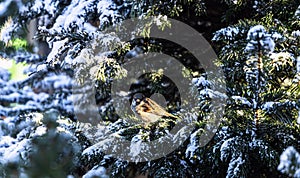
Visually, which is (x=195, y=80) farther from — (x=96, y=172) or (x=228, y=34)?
(x=96, y=172)

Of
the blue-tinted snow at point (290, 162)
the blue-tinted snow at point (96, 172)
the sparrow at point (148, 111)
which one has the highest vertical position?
the sparrow at point (148, 111)

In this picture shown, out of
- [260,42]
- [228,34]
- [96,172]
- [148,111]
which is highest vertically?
[228,34]

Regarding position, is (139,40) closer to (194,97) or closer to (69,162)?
(194,97)

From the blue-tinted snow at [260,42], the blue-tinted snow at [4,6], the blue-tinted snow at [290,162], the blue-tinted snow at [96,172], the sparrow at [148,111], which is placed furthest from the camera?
the blue-tinted snow at [4,6]

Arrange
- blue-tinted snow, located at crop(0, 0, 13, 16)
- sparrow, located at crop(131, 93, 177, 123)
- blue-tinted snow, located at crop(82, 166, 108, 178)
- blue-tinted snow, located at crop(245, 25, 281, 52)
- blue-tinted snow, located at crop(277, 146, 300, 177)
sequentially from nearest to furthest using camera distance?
blue-tinted snow, located at crop(277, 146, 300, 177) < blue-tinted snow, located at crop(245, 25, 281, 52) < blue-tinted snow, located at crop(82, 166, 108, 178) < sparrow, located at crop(131, 93, 177, 123) < blue-tinted snow, located at crop(0, 0, 13, 16)

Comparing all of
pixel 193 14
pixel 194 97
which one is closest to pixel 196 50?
pixel 193 14

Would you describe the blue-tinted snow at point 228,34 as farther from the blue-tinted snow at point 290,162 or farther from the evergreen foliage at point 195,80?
the blue-tinted snow at point 290,162

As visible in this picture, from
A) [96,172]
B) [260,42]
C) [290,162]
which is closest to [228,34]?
[260,42]

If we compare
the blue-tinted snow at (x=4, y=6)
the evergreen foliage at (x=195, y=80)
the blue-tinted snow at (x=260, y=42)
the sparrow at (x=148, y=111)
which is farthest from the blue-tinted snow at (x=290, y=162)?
the blue-tinted snow at (x=4, y=6)

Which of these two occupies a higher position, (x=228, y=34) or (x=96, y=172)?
(x=228, y=34)

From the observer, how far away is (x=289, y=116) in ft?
6.15

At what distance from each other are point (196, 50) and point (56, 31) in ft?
2.45

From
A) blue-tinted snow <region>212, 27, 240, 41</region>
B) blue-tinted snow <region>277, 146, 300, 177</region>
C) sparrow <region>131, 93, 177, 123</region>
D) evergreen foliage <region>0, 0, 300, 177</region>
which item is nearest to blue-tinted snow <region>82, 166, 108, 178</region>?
evergreen foliage <region>0, 0, 300, 177</region>

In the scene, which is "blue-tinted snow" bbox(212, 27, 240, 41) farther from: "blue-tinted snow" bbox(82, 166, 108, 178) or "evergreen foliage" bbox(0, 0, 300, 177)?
"blue-tinted snow" bbox(82, 166, 108, 178)
